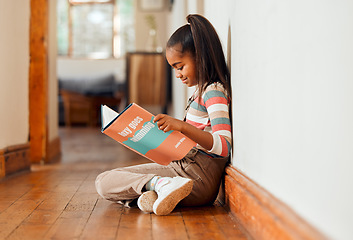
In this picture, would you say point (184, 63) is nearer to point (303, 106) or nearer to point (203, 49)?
point (203, 49)

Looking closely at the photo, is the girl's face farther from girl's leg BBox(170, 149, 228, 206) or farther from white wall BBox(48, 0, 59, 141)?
white wall BBox(48, 0, 59, 141)

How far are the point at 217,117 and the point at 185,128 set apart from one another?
5.1 inches

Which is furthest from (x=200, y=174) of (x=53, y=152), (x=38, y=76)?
(x=53, y=152)

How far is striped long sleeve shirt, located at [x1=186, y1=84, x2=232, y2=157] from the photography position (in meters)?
1.38

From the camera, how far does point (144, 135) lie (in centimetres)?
132

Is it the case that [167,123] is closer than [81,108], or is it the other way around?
[167,123]

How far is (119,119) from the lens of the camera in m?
1.27

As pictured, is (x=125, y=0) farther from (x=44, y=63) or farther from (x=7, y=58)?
(x=7, y=58)

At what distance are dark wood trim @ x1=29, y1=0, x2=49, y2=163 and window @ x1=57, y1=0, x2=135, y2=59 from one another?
4144 mm

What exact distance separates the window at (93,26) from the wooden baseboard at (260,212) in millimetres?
5817

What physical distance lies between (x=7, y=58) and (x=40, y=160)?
78 centimetres

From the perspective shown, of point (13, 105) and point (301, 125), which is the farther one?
point (13, 105)

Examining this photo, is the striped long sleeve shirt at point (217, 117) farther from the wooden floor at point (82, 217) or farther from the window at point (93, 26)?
the window at point (93, 26)

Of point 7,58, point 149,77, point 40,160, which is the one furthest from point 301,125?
point 149,77
